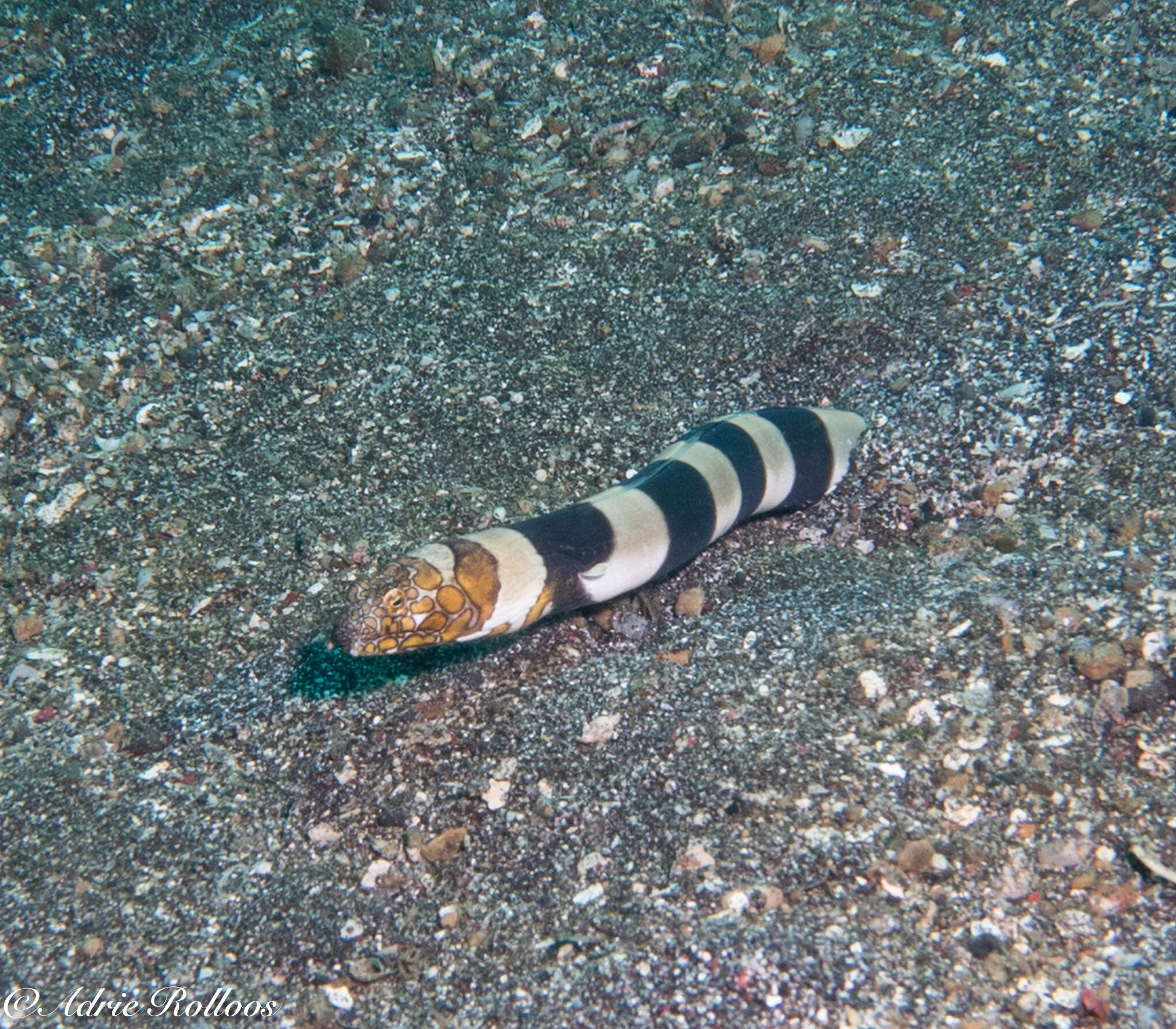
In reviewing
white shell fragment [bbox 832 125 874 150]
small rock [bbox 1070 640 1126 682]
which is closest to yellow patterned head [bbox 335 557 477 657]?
small rock [bbox 1070 640 1126 682]

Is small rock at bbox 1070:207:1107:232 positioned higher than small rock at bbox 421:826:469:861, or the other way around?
small rock at bbox 1070:207:1107:232

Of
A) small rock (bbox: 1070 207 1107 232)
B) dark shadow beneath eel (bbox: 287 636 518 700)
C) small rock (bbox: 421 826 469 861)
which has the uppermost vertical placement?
dark shadow beneath eel (bbox: 287 636 518 700)

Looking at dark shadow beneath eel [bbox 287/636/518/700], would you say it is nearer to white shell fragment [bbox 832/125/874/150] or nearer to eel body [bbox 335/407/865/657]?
eel body [bbox 335/407/865/657]

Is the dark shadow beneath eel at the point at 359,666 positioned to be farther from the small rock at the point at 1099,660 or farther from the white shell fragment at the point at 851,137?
the white shell fragment at the point at 851,137

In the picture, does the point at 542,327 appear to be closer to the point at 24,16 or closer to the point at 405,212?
the point at 405,212

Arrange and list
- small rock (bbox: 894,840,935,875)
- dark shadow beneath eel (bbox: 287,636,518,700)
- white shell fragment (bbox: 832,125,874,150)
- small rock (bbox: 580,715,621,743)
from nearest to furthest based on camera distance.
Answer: small rock (bbox: 894,840,935,875), small rock (bbox: 580,715,621,743), dark shadow beneath eel (bbox: 287,636,518,700), white shell fragment (bbox: 832,125,874,150)

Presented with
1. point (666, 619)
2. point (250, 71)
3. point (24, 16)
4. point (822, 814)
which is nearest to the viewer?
point (822, 814)

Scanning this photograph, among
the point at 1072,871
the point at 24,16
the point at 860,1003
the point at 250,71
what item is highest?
the point at 24,16

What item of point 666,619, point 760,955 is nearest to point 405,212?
point 666,619
